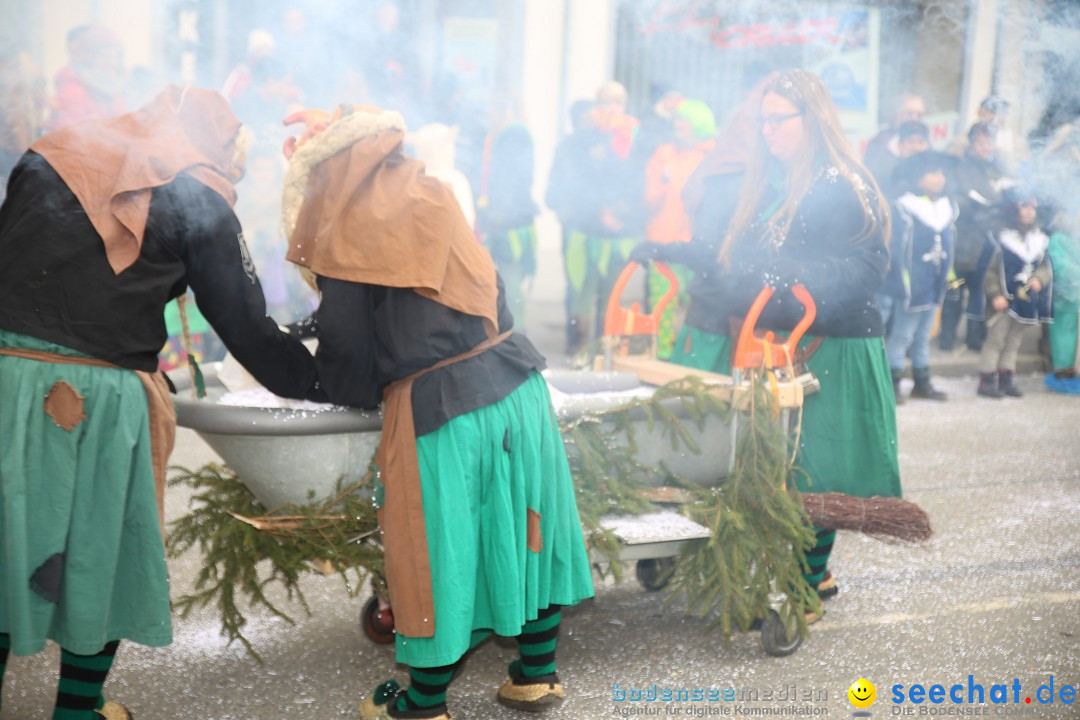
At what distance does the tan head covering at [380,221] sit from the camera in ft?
8.25

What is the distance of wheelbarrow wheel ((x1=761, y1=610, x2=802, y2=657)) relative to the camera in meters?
3.26

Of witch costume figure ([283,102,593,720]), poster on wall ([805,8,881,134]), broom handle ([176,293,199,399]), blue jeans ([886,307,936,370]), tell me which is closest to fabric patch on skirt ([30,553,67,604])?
broom handle ([176,293,199,399])

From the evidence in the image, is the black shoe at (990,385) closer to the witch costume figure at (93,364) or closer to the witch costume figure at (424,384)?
the witch costume figure at (424,384)

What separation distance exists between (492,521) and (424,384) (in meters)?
0.38

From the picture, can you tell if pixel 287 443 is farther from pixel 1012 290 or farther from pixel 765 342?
pixel 1012 290

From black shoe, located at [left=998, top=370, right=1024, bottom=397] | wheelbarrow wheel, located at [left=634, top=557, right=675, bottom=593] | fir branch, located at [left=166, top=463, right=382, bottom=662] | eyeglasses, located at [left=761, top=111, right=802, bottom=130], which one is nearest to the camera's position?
fir branch, located at [left=166, top=463, right=382, bottom=662]

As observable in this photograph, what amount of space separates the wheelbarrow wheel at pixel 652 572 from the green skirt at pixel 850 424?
0.59 metres

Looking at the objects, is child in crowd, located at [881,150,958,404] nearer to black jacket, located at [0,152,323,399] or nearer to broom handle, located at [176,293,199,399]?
broom handle, located at [176,293,199,399]

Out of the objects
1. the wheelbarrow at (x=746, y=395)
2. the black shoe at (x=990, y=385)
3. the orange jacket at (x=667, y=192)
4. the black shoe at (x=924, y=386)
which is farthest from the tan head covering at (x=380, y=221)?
the black shoe at (x=990, y=385)

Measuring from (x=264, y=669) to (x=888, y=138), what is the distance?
3961 millimetres

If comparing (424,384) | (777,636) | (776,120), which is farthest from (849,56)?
(424,384)

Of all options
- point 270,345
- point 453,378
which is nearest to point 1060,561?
point 453,378

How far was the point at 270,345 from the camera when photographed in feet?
8.78

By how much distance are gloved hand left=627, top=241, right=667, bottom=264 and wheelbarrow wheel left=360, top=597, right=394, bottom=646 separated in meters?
1.38
